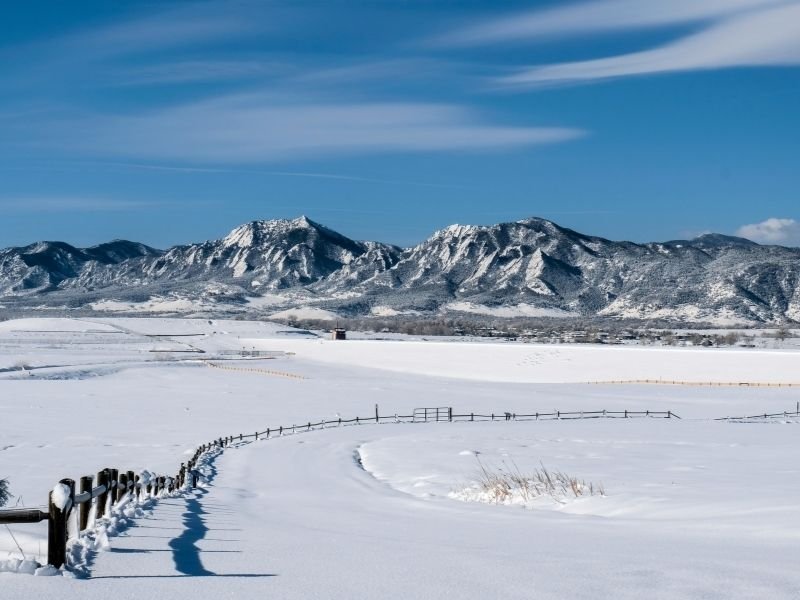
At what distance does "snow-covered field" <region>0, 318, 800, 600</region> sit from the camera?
787 cm

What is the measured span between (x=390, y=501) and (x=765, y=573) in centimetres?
1151

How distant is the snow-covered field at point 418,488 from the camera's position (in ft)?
25.8

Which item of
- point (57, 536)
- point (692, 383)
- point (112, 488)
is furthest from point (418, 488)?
point (692, 383)

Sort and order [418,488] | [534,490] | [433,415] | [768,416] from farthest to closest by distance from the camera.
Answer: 1. [433,415]
2. [768,416]
3. [418,488]
4. [534,490]

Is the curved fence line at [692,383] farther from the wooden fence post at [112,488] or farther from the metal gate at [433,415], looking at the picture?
the wooden fence post at [112,488]

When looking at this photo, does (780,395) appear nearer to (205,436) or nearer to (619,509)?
(205,436)

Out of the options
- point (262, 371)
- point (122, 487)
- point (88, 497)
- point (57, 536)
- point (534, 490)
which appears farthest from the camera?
point (262, 371)

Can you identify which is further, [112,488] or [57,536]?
[112,488]

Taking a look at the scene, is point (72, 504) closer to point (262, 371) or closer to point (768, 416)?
point (768, 416)

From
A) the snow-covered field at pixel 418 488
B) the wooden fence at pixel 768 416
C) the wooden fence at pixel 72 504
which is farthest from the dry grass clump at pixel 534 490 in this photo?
the wooden fence at pixel 768 416

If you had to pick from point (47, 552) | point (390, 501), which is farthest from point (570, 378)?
point (47, 552)

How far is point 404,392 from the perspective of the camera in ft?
239

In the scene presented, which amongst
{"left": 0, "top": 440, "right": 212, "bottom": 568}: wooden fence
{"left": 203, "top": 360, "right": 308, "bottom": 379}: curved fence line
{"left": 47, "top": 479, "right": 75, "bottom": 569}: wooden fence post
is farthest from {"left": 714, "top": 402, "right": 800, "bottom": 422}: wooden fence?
{"left": 47, "top": 479, "right": 75, "bottom": 569}: wooden fence post

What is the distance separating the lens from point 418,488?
22.3 m
